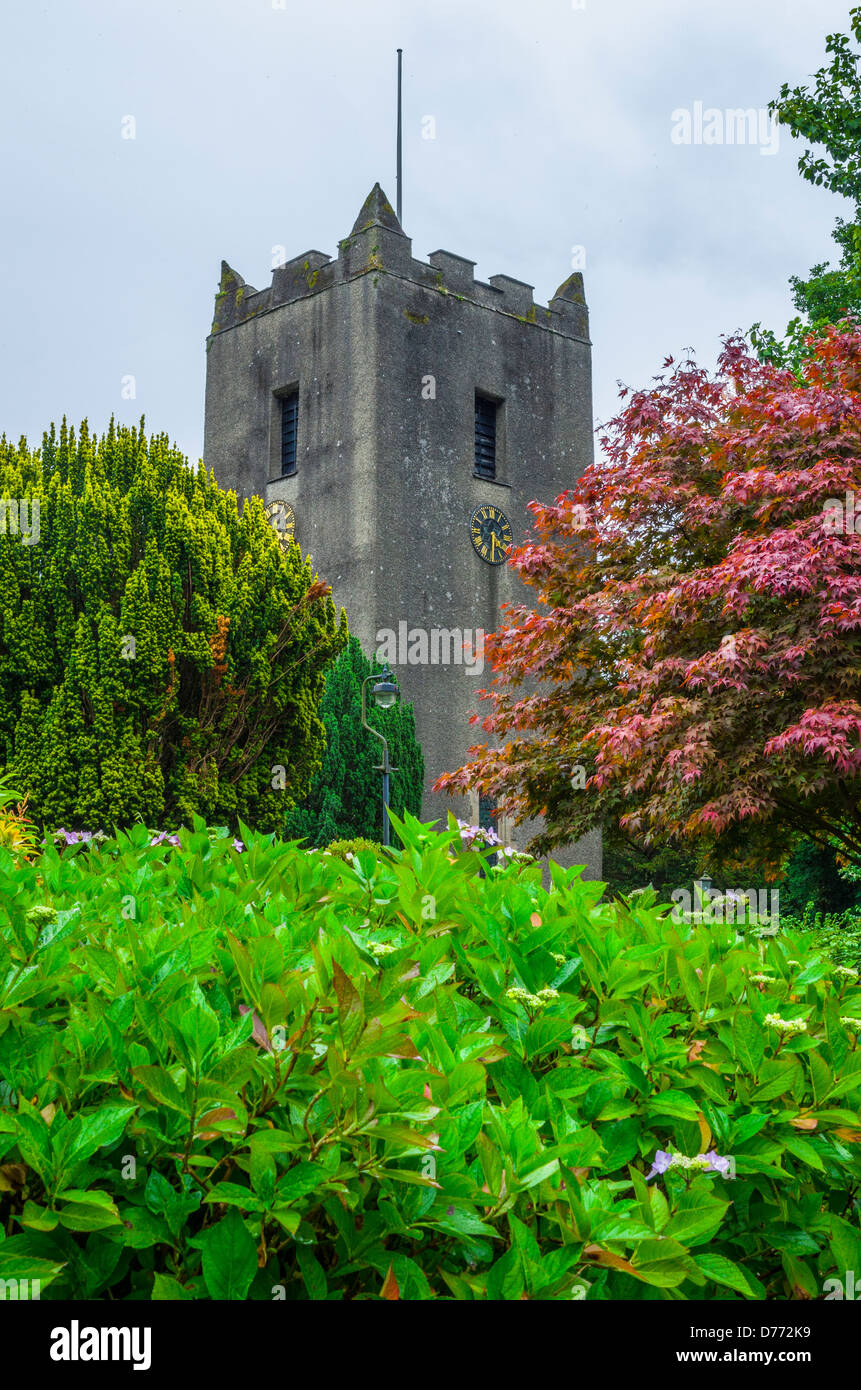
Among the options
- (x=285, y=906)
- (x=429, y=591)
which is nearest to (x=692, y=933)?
(x=285, y=906)

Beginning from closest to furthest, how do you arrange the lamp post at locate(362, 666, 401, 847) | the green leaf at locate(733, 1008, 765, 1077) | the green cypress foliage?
the green leaf at locate(733, 1008, 765, 1077)
the lamp post at locate(362, 666, 401, 847)
the green cypress foliage

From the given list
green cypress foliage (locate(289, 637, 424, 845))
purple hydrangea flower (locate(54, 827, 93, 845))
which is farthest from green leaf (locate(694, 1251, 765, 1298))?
green cypress foliage (locate(289, 637, 424, 845))

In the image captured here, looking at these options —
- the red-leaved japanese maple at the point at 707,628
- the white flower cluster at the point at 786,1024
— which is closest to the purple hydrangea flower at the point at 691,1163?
the white flower cluster at the point at 786,1024

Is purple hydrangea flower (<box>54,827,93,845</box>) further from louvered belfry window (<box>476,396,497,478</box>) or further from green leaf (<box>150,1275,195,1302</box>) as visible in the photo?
louvered belfry window (<box>476,396,497,478</box>)

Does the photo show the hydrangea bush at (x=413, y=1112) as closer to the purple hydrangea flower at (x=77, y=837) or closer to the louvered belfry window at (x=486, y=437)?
the purple hydrangea flower at (x=77, y=837)

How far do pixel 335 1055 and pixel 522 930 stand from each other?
2.76 ft

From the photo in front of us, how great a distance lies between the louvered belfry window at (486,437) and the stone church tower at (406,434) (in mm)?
39

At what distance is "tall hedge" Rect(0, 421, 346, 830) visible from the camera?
14.2 metres

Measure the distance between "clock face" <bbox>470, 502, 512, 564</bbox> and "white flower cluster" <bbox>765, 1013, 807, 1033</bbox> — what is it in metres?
A: 22.1

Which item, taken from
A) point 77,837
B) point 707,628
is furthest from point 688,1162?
point 707,628

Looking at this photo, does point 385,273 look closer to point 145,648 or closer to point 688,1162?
point 145,648

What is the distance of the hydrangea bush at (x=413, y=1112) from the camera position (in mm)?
1621

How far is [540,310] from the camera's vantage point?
2619 centimetres
